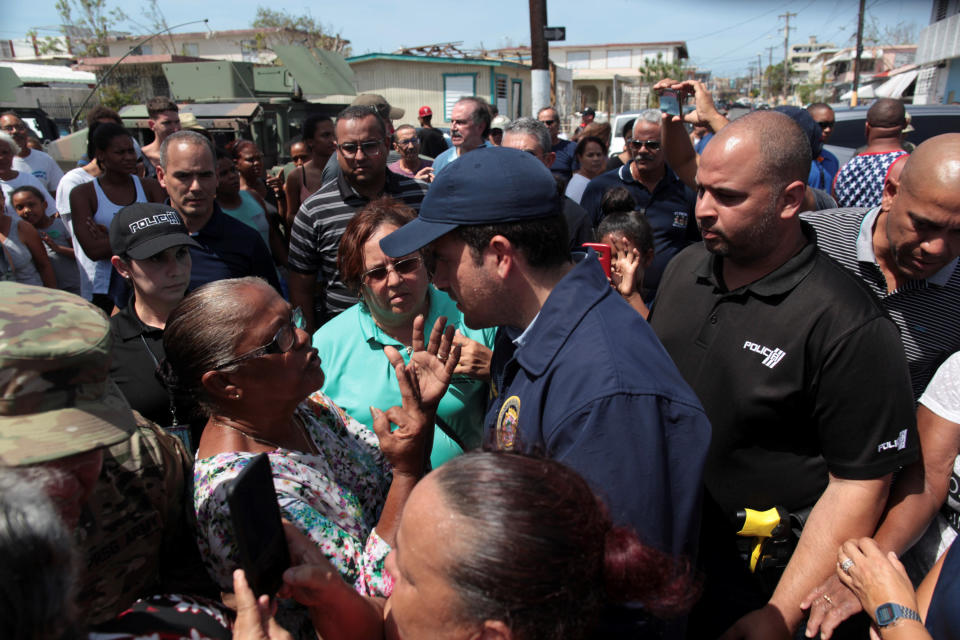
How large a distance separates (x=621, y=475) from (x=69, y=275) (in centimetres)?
510

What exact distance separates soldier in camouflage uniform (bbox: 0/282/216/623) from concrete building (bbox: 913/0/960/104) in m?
25.8

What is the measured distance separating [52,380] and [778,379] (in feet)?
6.09

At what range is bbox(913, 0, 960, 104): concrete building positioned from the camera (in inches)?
841

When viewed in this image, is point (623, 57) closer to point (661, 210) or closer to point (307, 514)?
point (661, 210)

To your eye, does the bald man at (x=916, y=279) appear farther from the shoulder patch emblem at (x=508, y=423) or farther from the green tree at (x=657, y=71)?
the green tree at (x=657, y=71)

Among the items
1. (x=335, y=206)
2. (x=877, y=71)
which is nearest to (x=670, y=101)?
(x=335, y=206)

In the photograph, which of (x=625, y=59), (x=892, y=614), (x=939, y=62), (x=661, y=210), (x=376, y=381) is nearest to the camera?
(x=892, y=614)

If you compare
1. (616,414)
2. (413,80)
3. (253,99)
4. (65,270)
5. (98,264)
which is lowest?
(65,270)

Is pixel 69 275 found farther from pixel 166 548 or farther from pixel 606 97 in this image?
pixel 606 97

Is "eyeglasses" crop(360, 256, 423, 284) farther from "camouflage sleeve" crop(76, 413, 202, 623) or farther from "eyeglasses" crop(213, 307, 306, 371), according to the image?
"camouflage sleeve" crop(76, 413, 202, 623)

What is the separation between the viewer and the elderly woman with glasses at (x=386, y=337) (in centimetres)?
245

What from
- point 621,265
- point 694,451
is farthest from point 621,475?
point 621,265

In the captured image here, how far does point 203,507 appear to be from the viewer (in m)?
1.50

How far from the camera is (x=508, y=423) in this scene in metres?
1.68
